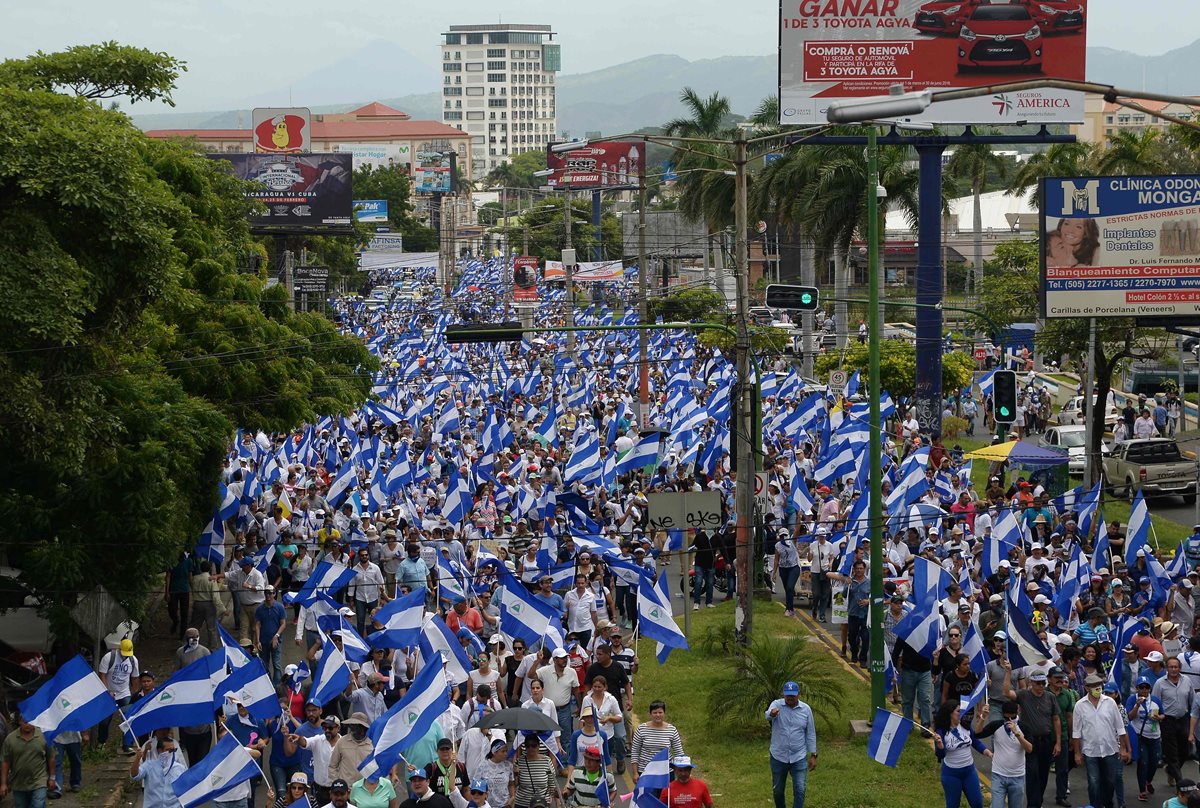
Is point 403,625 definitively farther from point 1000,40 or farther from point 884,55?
point 1000,40

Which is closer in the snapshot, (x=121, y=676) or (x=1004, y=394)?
(x=121, y=676)

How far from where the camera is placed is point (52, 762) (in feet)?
51.0

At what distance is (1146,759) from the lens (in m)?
15.1

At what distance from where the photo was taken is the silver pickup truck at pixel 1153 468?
3300 cm

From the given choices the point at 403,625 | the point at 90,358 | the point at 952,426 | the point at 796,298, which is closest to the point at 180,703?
the point at 403,625

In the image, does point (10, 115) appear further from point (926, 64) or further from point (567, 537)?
point (926, 64)

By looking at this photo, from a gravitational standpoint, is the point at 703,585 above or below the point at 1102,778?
below

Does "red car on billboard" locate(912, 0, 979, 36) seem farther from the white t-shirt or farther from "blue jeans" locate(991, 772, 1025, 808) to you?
"blue jeans" locate(991, 772, 1025, 808)

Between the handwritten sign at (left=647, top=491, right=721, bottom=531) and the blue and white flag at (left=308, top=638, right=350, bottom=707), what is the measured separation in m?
7.18

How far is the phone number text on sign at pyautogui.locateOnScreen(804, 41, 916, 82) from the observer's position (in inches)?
1630

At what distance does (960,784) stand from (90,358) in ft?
32.0

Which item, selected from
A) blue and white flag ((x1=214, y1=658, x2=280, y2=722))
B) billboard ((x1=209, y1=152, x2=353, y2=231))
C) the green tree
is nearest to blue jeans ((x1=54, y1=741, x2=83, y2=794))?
the green tree

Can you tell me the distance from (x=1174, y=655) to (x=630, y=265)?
107905 millimetres

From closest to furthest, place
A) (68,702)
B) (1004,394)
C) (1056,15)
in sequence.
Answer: (68,702), (1004,394), (1056,15)
